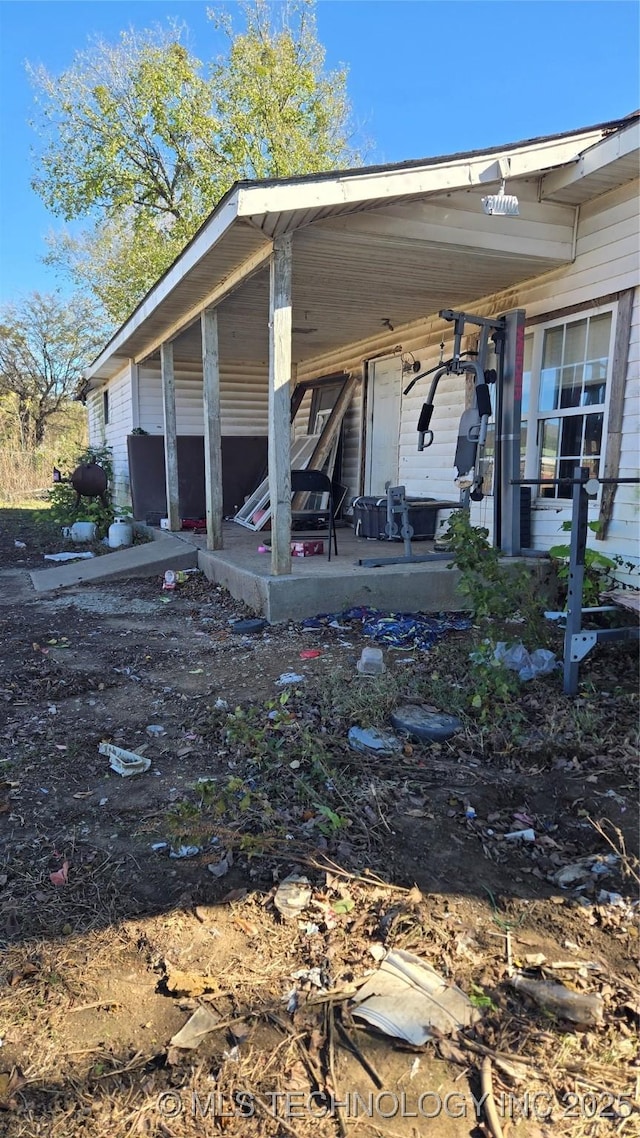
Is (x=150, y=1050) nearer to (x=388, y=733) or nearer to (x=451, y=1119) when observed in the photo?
(x=451, y=1119)

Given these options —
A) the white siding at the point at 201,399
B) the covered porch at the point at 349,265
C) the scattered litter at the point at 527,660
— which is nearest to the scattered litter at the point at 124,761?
the scattered litter at the point at 527,660

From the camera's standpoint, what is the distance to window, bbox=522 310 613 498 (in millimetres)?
5430

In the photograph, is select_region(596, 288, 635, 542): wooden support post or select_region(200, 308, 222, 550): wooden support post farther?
select_region(200, 308, 222, 550): wooden support post

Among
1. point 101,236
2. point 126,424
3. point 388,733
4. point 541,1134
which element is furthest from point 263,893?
point 101,236

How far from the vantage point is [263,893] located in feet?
6.82

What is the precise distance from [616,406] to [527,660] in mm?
2568

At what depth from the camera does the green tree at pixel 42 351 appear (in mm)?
27469

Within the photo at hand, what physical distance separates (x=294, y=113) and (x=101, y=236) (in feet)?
26.5

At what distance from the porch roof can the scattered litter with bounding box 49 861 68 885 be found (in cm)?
400

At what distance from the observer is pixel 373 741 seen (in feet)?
9.91

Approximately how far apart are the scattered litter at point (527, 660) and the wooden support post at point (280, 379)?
208 centimetres

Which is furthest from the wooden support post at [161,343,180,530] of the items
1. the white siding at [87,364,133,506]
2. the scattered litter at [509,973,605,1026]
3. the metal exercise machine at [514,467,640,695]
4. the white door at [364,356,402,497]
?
the scattered litter at [509,973,605,1026]

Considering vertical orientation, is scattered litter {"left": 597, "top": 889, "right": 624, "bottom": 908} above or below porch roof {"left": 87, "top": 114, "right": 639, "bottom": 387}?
below

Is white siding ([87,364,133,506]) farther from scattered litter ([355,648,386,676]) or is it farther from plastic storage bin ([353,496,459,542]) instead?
scattered litter ([355,648,386,676])
